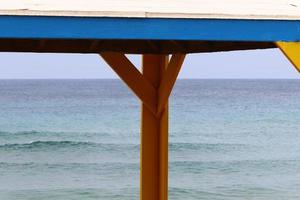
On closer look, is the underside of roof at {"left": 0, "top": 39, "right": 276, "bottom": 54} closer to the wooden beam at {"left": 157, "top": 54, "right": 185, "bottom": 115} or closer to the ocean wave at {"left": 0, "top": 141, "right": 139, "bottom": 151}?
the wooden beam at {"left": 157, "top": 54, "right": 185, "bottom": 115}

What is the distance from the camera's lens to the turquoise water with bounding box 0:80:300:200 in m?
23.8

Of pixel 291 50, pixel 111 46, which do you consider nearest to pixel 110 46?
pixel 111 46

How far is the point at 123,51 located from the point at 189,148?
23.3 metres

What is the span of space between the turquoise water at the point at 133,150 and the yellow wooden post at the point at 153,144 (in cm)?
1453

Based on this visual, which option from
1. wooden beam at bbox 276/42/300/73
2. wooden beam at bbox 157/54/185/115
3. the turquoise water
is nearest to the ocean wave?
the turquoise water

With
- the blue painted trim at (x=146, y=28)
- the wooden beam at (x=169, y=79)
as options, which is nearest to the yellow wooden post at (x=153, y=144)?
the wooden beam at (x=169, y=79)

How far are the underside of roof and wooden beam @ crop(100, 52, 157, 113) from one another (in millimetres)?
99

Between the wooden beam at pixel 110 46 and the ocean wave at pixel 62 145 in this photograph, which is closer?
the wooden beam at pixel 110 46

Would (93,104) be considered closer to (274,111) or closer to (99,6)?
(274,111)

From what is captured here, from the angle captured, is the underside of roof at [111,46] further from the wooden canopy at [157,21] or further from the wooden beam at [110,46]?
the wooden canopy at [157,21]

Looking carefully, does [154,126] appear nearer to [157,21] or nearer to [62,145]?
[157,21]

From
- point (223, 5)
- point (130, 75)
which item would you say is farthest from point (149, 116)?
point (223, 5)

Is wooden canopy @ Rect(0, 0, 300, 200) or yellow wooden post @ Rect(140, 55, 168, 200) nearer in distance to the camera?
wooden canopy @ Rect(0, 0, 300, 200)

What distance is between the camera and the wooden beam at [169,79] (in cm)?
738
